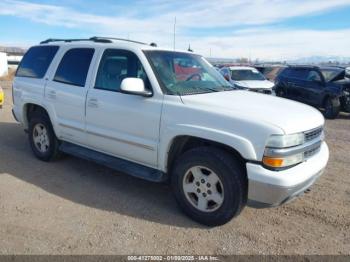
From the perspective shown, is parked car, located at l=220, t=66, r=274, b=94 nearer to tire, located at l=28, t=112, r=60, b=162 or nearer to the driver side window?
the driver side window

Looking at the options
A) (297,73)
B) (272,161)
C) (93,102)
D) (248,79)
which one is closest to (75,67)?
(93,102)

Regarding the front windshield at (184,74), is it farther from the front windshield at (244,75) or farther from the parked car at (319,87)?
the front windshield at (244,75)

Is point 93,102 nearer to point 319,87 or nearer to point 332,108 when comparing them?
point 332,108

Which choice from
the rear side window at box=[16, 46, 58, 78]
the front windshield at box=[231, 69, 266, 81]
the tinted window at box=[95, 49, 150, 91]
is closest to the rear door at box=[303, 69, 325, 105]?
the front windshield at box=[231, 69, 266, 81]

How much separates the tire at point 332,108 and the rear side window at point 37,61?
364 inches

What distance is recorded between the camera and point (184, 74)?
14.5ft

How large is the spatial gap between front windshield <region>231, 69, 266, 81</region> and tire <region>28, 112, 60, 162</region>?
9.22 m

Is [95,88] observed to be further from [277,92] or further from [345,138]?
[277,92]

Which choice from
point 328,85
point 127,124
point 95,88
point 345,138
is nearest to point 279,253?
point 127,124

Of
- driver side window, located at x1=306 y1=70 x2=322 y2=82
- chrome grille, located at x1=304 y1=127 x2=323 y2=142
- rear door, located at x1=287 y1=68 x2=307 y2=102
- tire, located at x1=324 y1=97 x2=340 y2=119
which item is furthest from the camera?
rear door, located at x1=287 y1=68 x2=307 y2=102

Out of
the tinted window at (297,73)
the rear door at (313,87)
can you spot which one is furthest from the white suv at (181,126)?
the tinted window at (297,73)

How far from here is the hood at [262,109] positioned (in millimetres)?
3443

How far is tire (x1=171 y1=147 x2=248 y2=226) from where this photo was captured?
3.55 meters

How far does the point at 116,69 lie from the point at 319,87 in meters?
9.58
